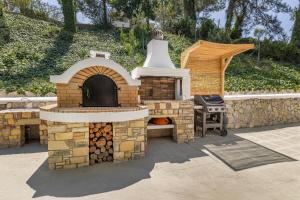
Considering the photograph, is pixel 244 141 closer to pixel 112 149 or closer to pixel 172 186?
pixel 172 186

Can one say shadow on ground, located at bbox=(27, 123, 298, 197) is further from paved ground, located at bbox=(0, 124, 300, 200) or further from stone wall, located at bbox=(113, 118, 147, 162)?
stone wall, located at bbox=(113, 118, 147, 162)

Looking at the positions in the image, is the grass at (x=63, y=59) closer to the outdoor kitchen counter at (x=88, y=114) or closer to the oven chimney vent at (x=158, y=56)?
the oven chimney vent at (x=158, y=56)

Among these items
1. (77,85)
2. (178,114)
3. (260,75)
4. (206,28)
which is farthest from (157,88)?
(206,28)

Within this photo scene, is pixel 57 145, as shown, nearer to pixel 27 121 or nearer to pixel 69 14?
pixel 27 121

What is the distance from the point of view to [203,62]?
8.05m

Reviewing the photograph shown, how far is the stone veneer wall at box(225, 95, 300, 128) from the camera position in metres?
7.72

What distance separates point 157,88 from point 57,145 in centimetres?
388

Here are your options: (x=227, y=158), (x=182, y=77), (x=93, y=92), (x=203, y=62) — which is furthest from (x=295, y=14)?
(x=93, y=92)

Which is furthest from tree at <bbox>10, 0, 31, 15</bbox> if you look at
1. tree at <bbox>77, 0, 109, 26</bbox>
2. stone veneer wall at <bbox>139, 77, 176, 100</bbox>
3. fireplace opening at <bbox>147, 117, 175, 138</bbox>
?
fireplace opening at <bbox>147, 117, 175, 138</bbox>

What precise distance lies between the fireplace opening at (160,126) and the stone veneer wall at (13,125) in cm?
341

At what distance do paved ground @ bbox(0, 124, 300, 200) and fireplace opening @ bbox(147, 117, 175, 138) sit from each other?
900mm

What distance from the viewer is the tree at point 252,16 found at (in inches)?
775

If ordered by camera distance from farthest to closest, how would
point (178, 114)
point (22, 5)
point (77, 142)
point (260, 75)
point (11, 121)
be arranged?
point (22, 5) → point (260, 75) → point (178, 114) → point (11, 121) → point (77, 142)

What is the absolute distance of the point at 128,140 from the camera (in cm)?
464
